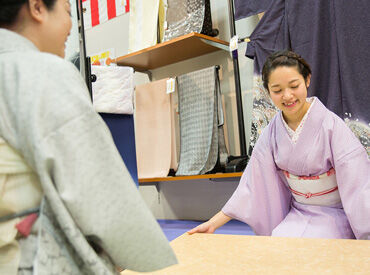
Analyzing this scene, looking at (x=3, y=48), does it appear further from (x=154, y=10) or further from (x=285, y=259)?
(x=154, y=10)

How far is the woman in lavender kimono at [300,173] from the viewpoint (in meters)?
1.72

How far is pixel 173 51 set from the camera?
356 cm

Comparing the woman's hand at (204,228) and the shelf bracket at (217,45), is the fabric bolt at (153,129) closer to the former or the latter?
the shelf bracket at (217,45)

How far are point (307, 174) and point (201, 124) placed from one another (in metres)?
1.59

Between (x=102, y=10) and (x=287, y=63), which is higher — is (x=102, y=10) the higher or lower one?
the higher one

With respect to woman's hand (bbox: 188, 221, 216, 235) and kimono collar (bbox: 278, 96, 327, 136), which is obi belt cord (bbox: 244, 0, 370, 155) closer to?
kimono collar (bbox: 278, 96, 327, 136)

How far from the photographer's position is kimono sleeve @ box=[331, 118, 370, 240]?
1.63 metres

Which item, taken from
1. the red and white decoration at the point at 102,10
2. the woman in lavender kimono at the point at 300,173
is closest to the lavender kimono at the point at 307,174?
the woman in lavender kimono at the point at 300,173

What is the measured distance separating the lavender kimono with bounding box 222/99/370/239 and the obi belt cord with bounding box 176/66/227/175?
124cm

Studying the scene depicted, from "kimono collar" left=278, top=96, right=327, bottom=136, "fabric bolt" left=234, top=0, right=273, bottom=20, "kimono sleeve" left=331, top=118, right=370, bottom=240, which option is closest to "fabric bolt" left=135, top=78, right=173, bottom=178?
"fabric bolt" left=234, top=0, right=273, bottom=20

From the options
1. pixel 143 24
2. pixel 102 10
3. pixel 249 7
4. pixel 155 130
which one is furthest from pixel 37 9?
pixel 102 10

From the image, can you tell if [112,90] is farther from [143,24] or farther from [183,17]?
[143,24]

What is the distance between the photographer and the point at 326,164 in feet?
5.95

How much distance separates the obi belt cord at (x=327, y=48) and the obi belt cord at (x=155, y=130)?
0.94 meters
